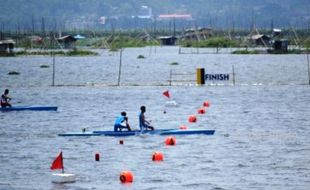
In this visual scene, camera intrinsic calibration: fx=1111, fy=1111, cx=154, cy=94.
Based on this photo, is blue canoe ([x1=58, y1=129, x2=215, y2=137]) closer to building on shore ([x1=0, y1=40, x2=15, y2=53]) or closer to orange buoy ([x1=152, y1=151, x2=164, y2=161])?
orange buoy ([x1=152, y1=151, x2=164, y2=161])

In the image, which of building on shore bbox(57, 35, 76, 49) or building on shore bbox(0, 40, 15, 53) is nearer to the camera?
building on shore bbox(0, 40, 15, 53)

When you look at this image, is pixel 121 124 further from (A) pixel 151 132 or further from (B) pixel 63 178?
(B) pixel 63 178

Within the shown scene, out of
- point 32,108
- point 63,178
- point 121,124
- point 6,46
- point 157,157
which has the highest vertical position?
point 6,46

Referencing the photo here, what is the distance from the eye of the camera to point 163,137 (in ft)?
167

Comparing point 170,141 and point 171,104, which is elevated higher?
point 171,104

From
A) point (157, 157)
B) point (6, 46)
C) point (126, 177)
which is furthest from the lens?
point (6, 46)

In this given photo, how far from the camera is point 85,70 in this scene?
415 feet

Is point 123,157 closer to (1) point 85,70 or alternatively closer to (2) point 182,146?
(2) point 182,146

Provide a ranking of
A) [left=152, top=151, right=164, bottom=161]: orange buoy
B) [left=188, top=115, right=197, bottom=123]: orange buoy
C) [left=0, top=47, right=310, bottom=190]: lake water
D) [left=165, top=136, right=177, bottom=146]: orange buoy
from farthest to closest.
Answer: [left=188, top=115, right=197, bottom=123]: orange buoy
[left=165, top=136, right=177, bottom=146]: orange buoy
[left=152, top=151, right=164, bottom=161]: orange buoy
[left=0, top=47, right=310, bottom=190]: lake water

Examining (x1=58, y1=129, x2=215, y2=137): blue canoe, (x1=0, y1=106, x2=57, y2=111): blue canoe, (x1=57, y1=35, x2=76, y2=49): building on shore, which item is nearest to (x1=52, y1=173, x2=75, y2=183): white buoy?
(x1=58, y1=129, x2=215, y2=137): blue canoe

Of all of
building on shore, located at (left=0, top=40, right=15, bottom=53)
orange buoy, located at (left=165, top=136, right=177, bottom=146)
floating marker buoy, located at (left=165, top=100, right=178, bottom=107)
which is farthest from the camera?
building on shore, located at (left=0, top=40, right=15, bottom=53)

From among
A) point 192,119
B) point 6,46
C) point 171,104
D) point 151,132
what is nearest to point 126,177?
point 151,132

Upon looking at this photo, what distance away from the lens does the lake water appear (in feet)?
129

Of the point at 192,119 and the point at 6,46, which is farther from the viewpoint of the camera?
the point at 6,46
